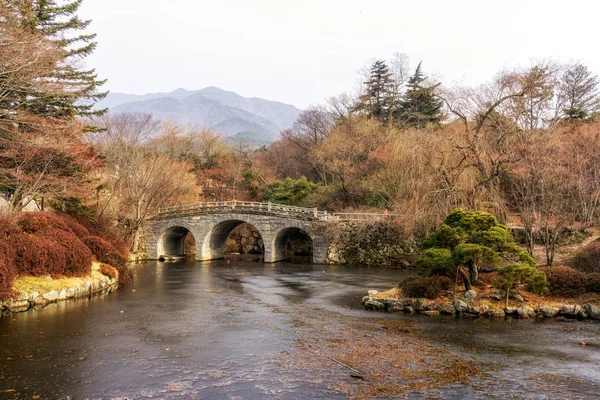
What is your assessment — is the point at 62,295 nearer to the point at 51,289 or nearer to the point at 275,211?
the point at 51,289

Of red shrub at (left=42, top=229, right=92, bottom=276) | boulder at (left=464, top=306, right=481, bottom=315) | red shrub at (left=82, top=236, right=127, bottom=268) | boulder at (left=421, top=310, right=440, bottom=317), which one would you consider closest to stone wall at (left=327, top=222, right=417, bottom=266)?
boulder at (left=421, top=310, right=440, bottom=317)

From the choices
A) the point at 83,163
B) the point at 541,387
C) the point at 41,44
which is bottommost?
the point at 541,387

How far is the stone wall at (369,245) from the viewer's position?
35.2 m

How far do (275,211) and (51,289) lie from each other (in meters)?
21.2

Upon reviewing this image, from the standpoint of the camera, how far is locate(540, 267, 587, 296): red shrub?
18500 mm

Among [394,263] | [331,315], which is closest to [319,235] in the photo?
[394,263]

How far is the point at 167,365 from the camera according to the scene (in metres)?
12.0

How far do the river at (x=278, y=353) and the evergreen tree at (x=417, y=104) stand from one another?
31718mm

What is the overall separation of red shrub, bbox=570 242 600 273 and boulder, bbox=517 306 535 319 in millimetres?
7081

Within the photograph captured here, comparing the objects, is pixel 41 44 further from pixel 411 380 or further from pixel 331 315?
pixel 411 380

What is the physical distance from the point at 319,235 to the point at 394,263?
646 centimetres

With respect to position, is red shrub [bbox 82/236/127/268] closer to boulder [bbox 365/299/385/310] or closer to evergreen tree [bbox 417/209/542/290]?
boulder [bbox 365/299/385/310]

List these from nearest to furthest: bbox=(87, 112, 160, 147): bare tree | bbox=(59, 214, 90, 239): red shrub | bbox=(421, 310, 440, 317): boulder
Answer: bbox=(421, 310, 440, 317): boulder
bbox=(59, 214, 90, 239): red shrub
bbox=(87, 112, 160, 147): bare tree

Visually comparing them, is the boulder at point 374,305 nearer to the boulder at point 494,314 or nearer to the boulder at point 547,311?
the boulder at point 494,314
